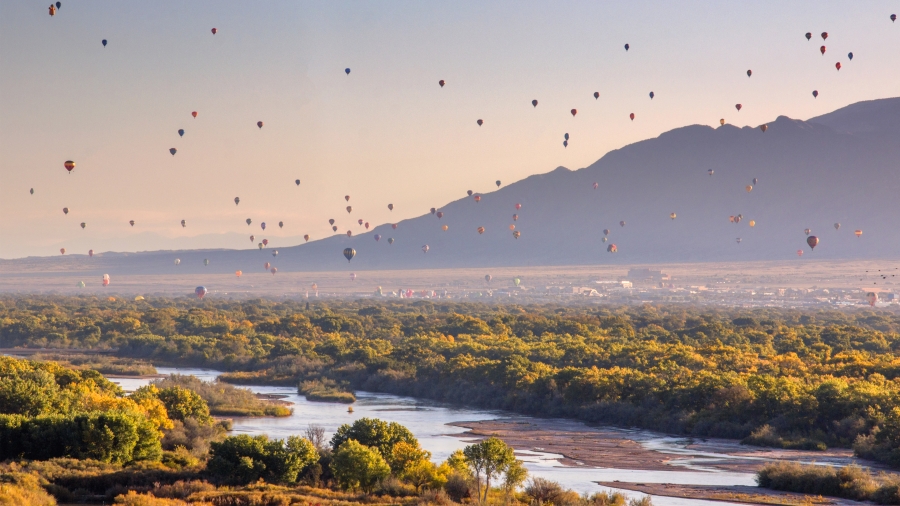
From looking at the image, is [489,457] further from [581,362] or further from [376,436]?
[581,362]

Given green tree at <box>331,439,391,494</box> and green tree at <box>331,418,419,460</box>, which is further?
green tree at <box>331,418,419,460</box>

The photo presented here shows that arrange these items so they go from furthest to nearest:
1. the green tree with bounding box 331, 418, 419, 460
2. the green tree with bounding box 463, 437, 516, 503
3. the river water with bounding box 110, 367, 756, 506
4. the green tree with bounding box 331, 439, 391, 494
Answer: the river water with bounding box 110, 367, 756, 506
the green tree with bounding box 331, 418, 419, 460
the green tree with bounding box 331, 439, 391, 494
the green tree with bounding box 463, 437, 516, 503

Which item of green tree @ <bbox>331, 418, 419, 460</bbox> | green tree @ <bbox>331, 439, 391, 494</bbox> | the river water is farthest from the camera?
the river water

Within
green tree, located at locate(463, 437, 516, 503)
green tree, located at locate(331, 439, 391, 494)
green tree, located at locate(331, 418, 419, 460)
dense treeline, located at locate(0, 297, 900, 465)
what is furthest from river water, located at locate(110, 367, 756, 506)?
green tree, located at locate(331, 439, 391, 494)

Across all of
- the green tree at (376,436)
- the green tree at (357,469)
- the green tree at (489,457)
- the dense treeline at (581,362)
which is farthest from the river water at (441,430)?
the green tree at (357,469)

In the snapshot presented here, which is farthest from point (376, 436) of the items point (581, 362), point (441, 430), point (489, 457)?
point (581, 362)

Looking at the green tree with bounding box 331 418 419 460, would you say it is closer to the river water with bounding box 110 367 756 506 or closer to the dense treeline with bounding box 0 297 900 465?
the river water with bounding box 110 367 756 506

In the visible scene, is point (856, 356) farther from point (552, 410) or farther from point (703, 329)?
point (703, 329)
